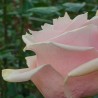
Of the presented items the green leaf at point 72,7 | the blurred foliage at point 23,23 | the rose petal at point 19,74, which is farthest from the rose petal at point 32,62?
the green leaf at point 72,7

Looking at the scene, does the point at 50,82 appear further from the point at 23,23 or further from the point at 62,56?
the point at 23,23

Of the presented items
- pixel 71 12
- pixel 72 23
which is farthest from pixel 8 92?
pixel 72 23

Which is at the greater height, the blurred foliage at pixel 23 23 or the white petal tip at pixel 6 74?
the white petal tip at pixel 6 74

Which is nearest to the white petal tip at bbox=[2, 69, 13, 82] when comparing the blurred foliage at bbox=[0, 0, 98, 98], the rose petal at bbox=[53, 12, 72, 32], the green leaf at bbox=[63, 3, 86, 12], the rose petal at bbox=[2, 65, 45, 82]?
the rose petal at bbox=[2, 65, 45, 82]

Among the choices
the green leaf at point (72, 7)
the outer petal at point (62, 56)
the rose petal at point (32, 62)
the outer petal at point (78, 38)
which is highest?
the outer petal at point (78, 38)

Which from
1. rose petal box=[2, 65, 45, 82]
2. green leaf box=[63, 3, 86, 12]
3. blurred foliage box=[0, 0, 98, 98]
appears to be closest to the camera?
rose petal box=[2, 65, 45, 82]

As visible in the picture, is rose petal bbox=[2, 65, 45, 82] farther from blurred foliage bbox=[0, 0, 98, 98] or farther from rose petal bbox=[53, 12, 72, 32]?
blurred foliage bbox=[0, 0, 98, 98]

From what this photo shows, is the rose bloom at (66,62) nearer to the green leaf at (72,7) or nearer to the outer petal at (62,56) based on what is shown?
the outer petal at (62,56)

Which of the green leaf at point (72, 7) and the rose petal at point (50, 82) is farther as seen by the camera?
the green leaf at point (72, 7)
